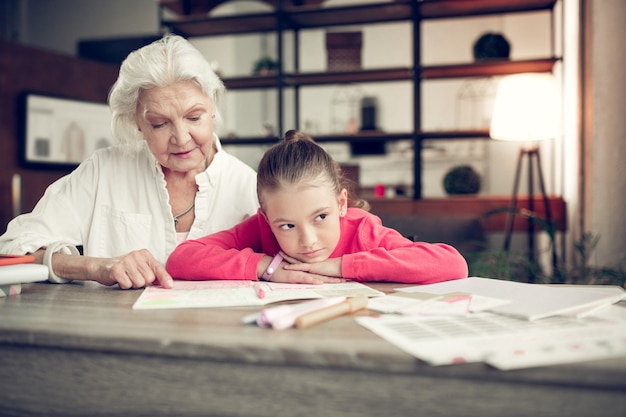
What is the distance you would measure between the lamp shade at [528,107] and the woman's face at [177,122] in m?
2.23

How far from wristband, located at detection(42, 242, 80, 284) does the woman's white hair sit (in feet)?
1.54

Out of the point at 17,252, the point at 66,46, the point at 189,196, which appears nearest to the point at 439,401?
the point at 17,252

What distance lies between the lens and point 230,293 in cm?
104

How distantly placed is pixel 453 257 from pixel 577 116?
243cm

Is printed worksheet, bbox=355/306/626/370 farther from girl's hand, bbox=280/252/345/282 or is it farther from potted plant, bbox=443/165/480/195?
potted plant, bbox=443/165/480/195

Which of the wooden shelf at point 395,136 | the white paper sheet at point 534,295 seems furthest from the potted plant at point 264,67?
the white paper sheet at point 534,295

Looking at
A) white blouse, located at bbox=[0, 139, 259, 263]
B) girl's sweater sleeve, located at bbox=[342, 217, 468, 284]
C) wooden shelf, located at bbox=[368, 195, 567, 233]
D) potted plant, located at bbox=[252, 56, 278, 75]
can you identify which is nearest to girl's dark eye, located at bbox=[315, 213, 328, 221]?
girl's sweater sleeve, located at bbox=[342, 217, 468, 284]

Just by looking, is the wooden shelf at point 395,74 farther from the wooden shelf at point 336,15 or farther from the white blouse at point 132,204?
the white blouse at point 132,204

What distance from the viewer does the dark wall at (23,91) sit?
379 centimetres

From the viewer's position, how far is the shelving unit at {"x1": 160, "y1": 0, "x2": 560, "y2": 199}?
12.6ft

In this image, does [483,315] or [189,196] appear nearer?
[483,315]

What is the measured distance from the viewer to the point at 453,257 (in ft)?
4.00

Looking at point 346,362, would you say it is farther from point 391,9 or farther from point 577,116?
point 391,9

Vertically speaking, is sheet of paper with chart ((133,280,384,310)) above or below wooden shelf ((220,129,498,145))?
below
